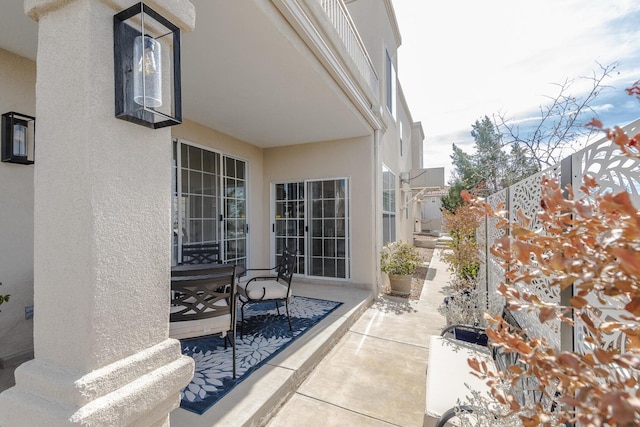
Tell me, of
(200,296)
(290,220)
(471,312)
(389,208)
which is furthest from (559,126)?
(200,296)

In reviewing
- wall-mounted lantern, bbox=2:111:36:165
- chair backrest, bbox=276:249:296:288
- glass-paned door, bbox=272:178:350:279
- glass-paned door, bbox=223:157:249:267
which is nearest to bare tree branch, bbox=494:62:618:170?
glass-paned door, bbox=272:178:350:279

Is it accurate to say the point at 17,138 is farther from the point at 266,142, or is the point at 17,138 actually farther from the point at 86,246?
the point at 266,142

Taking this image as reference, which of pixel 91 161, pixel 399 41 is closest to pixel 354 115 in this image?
pixel 91 161

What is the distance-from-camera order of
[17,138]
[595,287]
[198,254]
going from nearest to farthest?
[595,287], [17,138], [198,254]

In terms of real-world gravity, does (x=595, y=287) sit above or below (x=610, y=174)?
below

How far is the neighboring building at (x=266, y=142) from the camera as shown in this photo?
7.86ft

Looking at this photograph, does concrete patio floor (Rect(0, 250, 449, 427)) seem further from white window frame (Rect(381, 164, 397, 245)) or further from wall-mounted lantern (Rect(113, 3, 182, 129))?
white window frame (Rect(381, 164, 397, 245))

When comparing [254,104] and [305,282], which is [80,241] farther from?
[305,282]

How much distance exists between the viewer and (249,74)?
9.98 ft

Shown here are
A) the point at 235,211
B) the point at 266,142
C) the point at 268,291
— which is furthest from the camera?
the point at 266,142

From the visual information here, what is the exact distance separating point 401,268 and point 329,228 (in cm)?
167

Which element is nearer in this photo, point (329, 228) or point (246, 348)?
point (246, 348)

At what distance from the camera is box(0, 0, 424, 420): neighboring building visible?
2.39 m

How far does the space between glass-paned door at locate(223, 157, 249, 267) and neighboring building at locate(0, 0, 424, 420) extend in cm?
3
